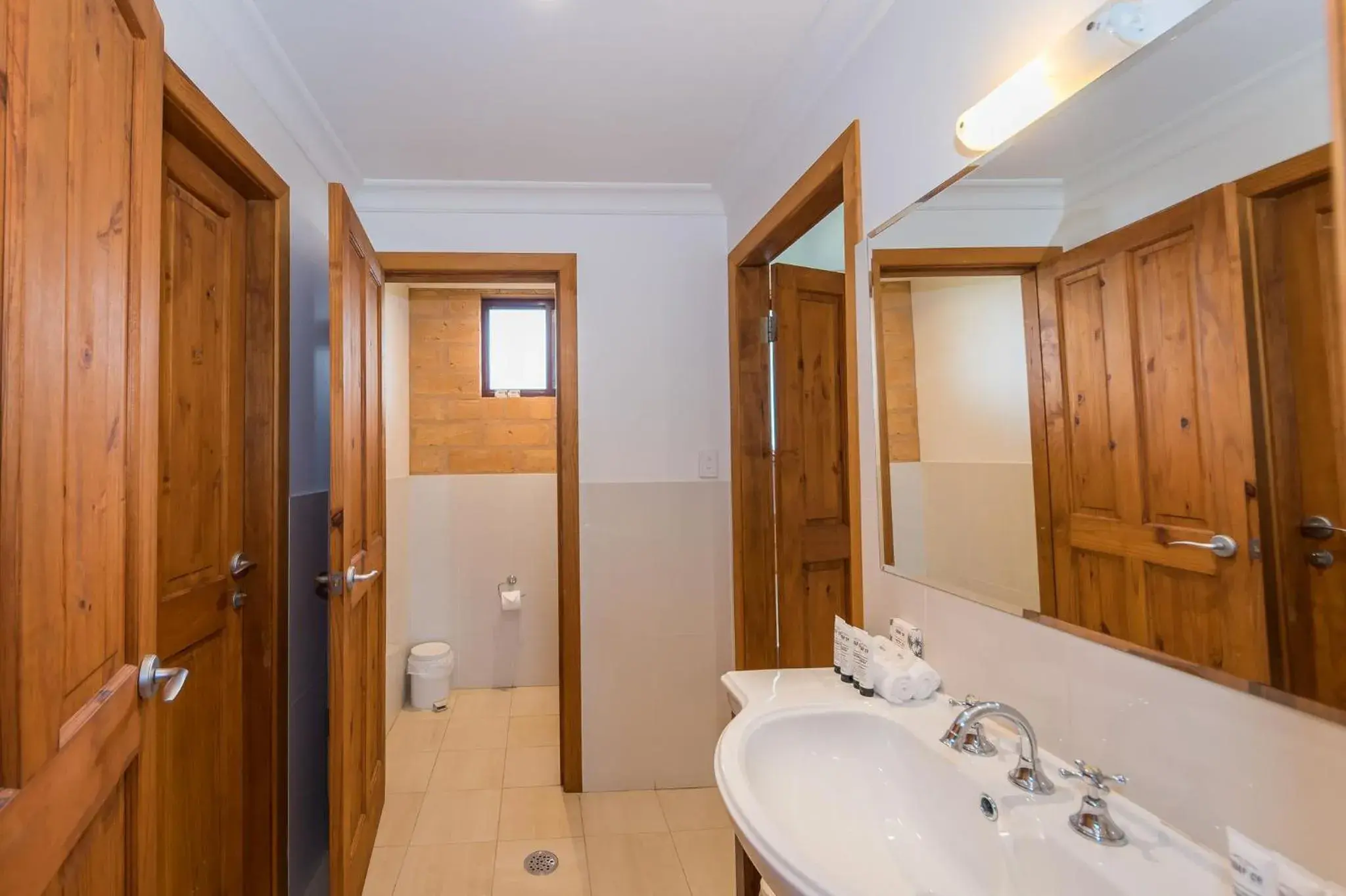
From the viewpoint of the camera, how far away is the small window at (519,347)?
3.59 m

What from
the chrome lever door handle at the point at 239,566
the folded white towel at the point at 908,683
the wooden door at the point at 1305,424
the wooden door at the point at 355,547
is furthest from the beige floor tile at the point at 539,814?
the wooden door at the point at 1305,424

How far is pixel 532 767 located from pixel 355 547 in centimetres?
138

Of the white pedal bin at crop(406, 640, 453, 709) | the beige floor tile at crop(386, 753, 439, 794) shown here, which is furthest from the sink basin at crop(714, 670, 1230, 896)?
the white pedal bin at crop(406, 640, 453, 709)

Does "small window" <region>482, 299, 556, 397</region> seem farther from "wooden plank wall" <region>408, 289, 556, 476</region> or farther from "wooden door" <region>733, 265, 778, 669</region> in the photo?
"wooden door" <region>733, 265, 778, 669</region>

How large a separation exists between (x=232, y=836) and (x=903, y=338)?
2019mm

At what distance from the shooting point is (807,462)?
2.27 metres

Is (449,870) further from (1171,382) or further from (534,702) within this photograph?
(1171,382)

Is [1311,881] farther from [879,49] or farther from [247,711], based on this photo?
[247,711]

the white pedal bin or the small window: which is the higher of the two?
the small window

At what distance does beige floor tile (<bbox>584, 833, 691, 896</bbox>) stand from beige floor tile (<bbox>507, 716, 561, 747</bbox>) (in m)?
0.76

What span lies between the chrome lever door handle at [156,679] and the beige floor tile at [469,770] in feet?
5.64

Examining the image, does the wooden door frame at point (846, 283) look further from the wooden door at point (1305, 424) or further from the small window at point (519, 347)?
the small window at point (519, 347)

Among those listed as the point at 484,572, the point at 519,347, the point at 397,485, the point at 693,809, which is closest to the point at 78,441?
the point at 693,809

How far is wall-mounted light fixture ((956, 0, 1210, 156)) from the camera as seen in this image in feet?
2.44
